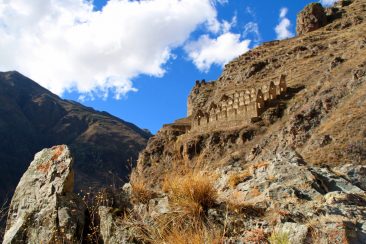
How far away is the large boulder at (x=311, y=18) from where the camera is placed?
90.4 meters

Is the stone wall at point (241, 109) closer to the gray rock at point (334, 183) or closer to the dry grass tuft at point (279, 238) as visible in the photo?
the gray rock at point (334, 183)

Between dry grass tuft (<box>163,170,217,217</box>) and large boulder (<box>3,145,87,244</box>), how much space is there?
1382mm

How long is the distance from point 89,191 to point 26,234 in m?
1.06

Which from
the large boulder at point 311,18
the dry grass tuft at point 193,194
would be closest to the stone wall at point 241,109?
the large boulder at point 311,18

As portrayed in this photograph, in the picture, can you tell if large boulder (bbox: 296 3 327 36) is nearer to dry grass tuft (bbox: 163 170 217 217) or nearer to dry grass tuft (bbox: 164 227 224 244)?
dry grass tuft (bbox: 163 170 217 217)

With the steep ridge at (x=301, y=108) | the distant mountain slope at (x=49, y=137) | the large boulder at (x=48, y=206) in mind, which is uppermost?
the distant mountain slope at (x=49, y=137)

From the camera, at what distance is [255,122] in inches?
2005

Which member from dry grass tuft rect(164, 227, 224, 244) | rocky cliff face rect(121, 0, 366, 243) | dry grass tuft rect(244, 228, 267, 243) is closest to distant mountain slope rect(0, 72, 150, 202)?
rocky cliff face rect(121, 0, 366, 243)

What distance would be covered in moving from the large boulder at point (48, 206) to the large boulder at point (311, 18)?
8996cm

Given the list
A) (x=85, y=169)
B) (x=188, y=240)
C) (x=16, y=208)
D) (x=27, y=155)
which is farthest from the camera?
(x=27, y=155)

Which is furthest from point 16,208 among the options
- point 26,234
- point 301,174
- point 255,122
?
point 255,122

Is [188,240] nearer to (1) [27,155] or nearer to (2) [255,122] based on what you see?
(2) [255,122]

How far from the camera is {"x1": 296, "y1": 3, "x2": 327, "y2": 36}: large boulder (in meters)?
90.4

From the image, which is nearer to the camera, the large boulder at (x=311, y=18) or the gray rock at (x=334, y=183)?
the gray rock at (x=334, y=183)
